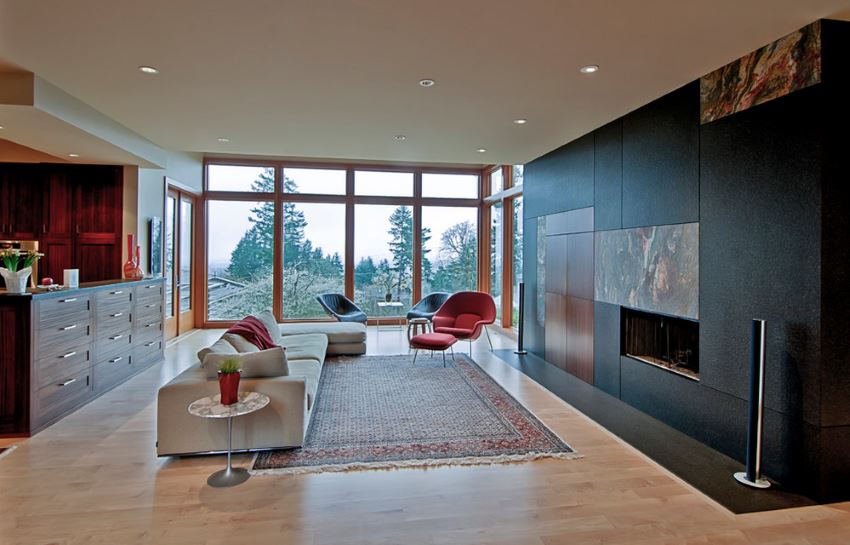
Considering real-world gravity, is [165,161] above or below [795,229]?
above

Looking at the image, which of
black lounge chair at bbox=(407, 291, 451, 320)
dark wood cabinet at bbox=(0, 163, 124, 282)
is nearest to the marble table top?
dark wood cabinet at bbox=(0, 163, 124, 282)

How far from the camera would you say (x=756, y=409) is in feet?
9.05

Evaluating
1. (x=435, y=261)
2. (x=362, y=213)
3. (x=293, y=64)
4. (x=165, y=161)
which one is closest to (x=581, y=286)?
(x=293, y=64)

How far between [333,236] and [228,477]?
6.26 m

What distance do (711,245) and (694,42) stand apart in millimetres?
1425

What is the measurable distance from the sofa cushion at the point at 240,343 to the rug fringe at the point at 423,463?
1.16 m

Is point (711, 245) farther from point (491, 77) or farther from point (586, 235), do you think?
point (491, 77)

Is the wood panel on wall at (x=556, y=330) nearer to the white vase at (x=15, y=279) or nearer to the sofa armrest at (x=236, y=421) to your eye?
the sofa armrest at (x=236, y=421)

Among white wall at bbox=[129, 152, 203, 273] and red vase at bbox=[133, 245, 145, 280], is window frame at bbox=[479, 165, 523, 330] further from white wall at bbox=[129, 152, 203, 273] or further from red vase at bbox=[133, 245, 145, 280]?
red vase at bbox=[133, 245, 145, 280]

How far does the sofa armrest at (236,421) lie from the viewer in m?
3.12

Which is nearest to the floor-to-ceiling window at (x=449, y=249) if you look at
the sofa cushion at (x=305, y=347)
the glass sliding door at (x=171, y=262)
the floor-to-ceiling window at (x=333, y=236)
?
the floor-to-ceiling window at (x=333, y=236)

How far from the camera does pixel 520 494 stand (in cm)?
271

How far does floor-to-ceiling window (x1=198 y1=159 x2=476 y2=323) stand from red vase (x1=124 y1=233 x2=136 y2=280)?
2.60 metres

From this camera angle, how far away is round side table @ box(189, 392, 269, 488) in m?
2.78
